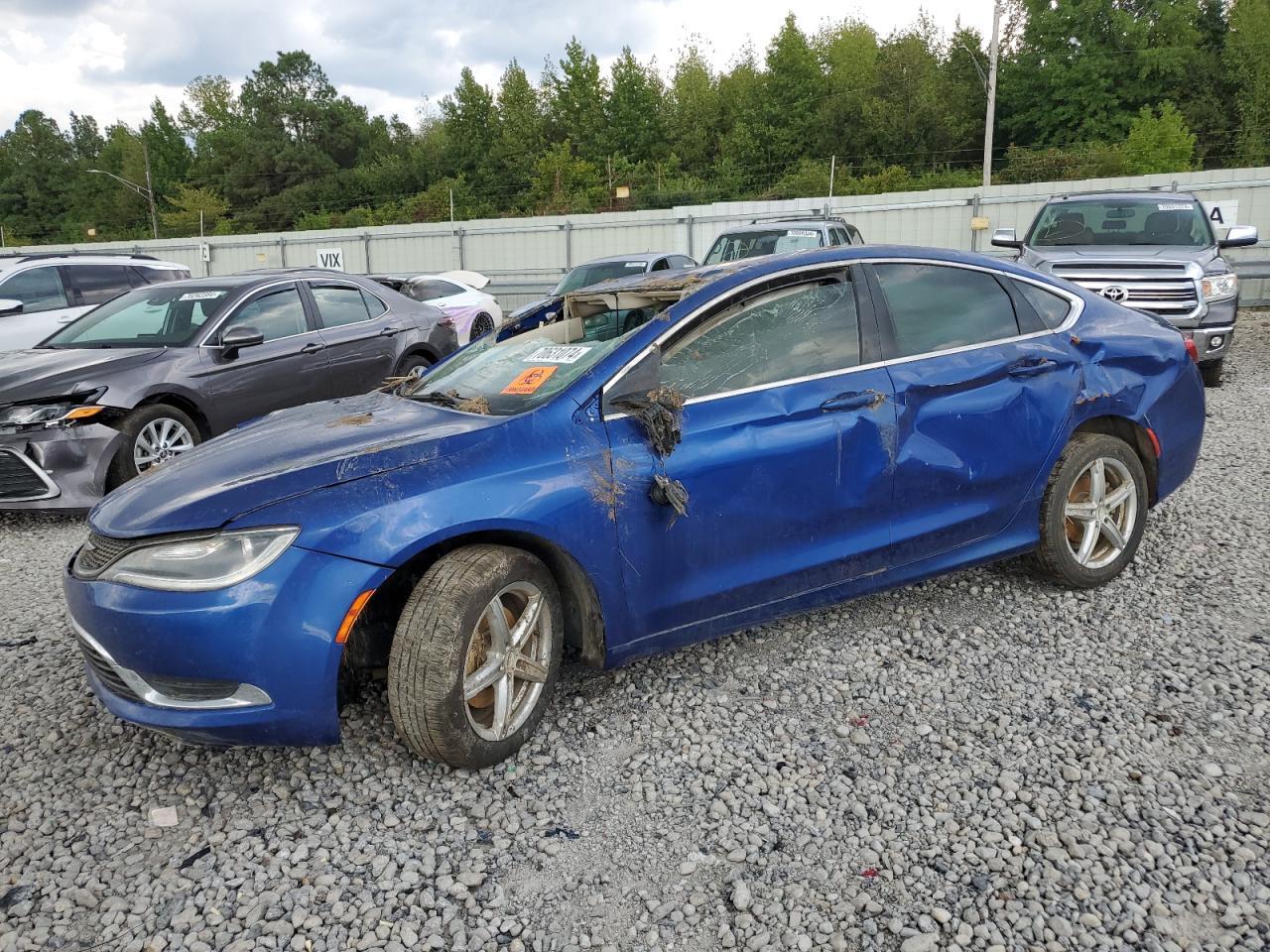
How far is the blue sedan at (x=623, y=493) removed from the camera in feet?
8.87

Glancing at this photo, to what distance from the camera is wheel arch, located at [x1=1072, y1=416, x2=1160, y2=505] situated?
423 centimetres

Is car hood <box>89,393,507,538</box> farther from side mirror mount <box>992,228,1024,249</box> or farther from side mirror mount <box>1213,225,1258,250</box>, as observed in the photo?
side mirror mount <box>992,228,1024,249</box>

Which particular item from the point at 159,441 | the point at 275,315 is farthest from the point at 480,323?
the point at 159,441

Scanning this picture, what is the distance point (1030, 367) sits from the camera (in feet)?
12.9

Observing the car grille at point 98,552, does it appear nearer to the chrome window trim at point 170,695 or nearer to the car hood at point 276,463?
the car hood at point 276,463

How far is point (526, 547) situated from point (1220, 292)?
855 centimetres

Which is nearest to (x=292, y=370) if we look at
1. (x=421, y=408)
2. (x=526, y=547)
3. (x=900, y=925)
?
(x=421, y=408)

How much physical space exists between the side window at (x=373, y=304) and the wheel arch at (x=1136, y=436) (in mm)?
5915

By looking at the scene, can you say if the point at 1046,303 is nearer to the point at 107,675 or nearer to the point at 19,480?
the point at 107,675

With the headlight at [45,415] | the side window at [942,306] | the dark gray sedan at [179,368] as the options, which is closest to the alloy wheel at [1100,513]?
the side window at [942,306]

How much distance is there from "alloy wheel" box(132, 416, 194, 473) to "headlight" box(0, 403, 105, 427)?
356 mm

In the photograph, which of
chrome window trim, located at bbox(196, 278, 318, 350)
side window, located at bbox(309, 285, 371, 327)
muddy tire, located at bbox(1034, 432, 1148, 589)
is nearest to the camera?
muddy tire, located at bbox(1034, 432, 1148, 589)

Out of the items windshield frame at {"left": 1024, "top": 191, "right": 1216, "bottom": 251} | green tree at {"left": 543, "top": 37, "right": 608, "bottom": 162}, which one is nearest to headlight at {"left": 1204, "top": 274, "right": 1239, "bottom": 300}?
windshield frame at {"left": 1024, "top": 191, "right": 1216, "bottom": 251}

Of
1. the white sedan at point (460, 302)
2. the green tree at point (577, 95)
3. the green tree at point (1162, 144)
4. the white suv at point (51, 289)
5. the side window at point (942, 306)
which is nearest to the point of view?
the side window at point (942, 306)
